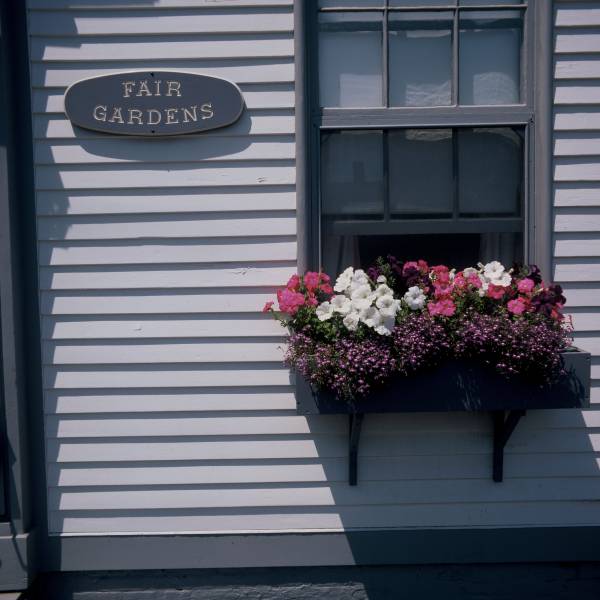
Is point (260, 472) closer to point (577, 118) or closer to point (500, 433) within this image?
point (500, 433)

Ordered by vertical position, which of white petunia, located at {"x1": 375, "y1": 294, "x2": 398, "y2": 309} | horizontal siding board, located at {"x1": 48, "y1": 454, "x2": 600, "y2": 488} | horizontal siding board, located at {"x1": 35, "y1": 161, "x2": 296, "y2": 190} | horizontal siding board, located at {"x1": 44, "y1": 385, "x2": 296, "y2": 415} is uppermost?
horizontal siding board, located at {"x1": 35, "y1": 161, "x2": 296, "y2": 190}

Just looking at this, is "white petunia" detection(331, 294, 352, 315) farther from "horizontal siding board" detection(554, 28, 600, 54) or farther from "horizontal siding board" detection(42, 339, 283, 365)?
"horizontal siding board" detection(554, 28, 600, 54)

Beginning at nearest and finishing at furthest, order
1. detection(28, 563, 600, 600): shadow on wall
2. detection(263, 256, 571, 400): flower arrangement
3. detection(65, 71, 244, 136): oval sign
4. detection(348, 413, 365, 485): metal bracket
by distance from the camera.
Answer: detection(263, 256, 571, 400): flower arrangement < detection(348, 413, 365, 485): metal bracket < detection(65, 71, 244, 136): oval sign < detection(28, 563, 600, 600): shadow on wall

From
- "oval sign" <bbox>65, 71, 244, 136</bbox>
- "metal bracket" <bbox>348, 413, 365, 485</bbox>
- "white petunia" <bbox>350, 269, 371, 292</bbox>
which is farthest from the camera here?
"oval sign" <bbox>65, 71, 244, 136</bbox>

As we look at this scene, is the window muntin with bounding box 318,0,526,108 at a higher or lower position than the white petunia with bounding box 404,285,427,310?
higher

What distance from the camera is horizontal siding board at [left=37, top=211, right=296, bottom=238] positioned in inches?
134

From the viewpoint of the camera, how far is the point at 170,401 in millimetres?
3436

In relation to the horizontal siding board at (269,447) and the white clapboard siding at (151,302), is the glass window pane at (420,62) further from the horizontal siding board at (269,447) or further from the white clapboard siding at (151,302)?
the horizontal siding board at (269,447)

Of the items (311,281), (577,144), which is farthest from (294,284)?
(577,144)

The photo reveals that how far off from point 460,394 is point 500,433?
0.46 m

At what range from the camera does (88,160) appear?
3.40 m

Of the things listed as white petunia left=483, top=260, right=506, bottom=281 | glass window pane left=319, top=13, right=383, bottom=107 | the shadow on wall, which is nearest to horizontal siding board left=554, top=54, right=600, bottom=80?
glass window pane left=319, top=13, right=383, bottom=107

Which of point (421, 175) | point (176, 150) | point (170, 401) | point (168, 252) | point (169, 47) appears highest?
point (169, 47)

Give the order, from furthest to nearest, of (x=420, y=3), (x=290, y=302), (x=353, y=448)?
(x=420, y=3)
(x=353, y=448)
(x=290, y=302)
